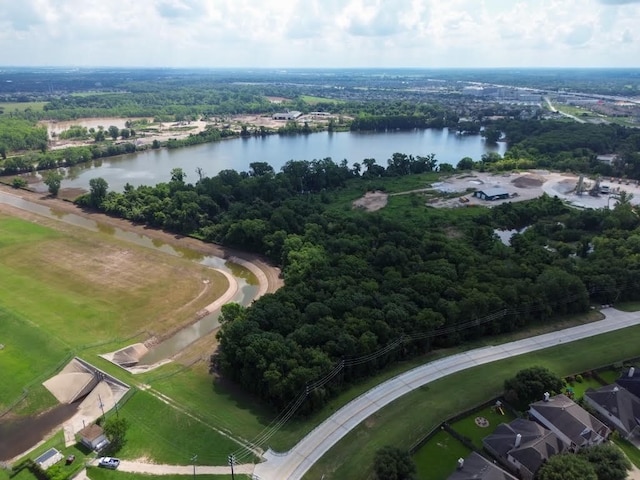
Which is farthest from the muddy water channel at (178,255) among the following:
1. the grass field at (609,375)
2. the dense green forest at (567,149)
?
the dense green forest at (567,149)

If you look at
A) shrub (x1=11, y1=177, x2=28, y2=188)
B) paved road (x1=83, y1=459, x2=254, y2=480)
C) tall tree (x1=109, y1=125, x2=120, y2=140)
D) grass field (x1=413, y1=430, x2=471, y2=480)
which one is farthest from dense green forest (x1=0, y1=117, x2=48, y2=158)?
grass field (x1=413, y1=430, x2=471, y2=480)

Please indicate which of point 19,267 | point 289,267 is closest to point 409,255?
A: point 289,267

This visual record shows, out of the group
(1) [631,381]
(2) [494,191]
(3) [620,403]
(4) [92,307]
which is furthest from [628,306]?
(4) [92,307]

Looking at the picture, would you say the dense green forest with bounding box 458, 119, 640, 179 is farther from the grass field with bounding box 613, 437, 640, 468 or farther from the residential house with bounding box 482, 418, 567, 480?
the residential house with bounding box 482, 418, 567, 480

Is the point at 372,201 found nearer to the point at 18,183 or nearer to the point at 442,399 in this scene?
the point at 442,399

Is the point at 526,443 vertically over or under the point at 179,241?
over
